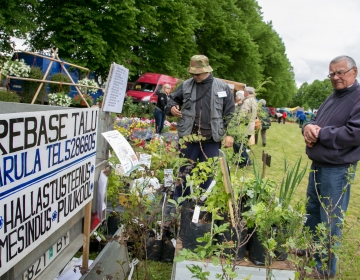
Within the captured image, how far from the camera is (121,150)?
9.08 ft

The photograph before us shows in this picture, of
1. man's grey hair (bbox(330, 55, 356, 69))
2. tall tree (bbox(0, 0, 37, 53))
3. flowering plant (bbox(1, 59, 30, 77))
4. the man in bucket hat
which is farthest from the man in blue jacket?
tall tree (bbox(0, 0, 37, 53))

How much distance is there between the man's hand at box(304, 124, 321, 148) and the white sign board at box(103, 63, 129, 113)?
5.44ft

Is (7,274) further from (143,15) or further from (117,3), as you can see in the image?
(143,15)

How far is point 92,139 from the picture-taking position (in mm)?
2059

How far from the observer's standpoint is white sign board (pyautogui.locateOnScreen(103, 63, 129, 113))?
278 centimetres

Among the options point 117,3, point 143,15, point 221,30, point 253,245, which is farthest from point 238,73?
point 253,245

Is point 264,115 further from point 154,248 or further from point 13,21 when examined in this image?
point 13,21

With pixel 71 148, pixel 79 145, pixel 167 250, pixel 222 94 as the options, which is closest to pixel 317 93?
pixel 222 94

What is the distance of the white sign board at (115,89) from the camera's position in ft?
9.11

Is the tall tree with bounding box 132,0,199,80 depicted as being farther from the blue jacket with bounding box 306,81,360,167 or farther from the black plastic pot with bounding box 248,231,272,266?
the black plastic pot with bounding box 248,231,272,266

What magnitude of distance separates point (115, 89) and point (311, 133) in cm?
171

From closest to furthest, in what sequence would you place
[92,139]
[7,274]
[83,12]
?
[7,274]
[92,139]
[83,12]

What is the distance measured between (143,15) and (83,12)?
10.6ft

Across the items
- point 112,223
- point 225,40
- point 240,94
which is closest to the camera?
point 112,223
